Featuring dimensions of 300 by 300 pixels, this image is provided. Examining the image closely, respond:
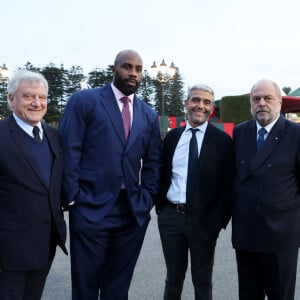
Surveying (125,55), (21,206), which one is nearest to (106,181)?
(21,206)

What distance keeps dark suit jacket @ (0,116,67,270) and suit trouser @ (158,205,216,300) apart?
1053 mm

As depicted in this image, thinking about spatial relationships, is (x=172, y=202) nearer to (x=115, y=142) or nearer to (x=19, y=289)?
(x=115, y=142)

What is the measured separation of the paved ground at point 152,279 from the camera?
3586 mm

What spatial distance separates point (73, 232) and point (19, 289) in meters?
0.56

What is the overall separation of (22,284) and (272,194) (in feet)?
5.82

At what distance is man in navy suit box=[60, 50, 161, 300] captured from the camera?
8.60ft

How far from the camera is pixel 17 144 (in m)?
2.20

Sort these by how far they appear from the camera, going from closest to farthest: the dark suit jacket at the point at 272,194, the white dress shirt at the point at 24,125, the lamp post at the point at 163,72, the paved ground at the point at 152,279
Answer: the white dress shirt at the point at 24,125
the dark suit jacket at the point at 272,194
the paved ground at the point at 152,279
the lamp post at the point at 163,72

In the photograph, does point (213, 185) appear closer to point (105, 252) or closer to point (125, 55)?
point (105, 252)

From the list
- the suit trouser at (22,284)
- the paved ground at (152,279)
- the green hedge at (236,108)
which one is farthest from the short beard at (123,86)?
the green hedge at (236,108)

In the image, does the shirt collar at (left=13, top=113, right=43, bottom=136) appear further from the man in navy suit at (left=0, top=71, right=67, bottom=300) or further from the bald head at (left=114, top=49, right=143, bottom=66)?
the bald head at (left=114, top=49, right=143, bottom=66)

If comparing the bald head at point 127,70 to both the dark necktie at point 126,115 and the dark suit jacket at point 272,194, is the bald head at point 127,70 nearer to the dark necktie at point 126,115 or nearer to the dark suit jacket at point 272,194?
the dark necktie at point 126,115

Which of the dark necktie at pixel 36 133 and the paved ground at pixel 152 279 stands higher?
the dark necktie at pixel 36 133

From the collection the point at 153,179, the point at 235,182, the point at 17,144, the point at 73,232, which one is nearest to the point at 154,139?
the point at 153,179
